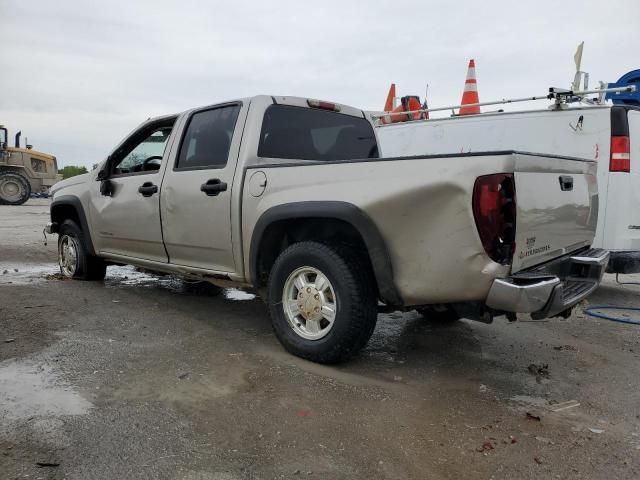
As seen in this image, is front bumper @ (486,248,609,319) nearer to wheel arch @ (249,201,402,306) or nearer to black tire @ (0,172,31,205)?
wheel arch @ (249,201,402,306)

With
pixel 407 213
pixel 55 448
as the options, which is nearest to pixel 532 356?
pixel 407 213

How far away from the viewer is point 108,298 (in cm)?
521

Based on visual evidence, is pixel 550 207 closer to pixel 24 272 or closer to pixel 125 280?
pixel 125 280

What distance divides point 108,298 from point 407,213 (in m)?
3.50

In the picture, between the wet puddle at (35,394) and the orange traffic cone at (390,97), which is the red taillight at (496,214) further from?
the orange traffic cone at (390,97)

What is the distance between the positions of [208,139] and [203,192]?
51 cm

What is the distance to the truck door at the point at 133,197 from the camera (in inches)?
184

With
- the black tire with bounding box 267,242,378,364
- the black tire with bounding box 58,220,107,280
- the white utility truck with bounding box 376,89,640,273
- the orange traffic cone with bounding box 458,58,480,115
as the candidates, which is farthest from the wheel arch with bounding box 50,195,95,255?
the orange traffic cone with bounding box 458,58,480,115

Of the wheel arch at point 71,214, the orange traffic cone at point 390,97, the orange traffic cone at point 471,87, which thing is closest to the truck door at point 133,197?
the wheel arch at point 71,214

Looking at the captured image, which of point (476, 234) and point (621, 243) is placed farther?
point (621, 243)

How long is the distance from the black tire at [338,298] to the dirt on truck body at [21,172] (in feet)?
66.9

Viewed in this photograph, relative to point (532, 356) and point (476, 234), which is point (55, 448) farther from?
point (532, 356)

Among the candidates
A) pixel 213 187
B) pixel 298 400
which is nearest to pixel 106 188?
pixel 213 187

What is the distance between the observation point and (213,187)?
3.99 m
